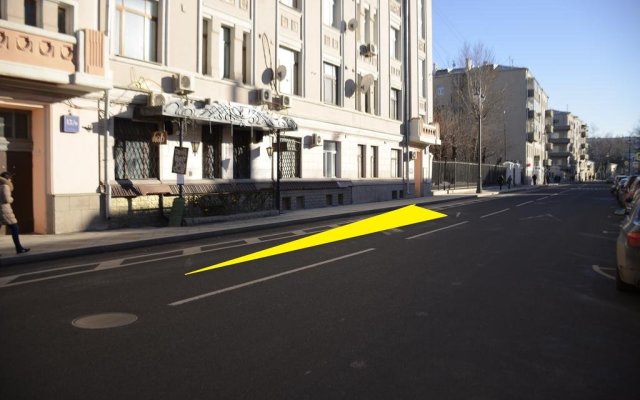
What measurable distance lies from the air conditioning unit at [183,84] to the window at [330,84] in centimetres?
1039

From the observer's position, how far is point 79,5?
14.8 m

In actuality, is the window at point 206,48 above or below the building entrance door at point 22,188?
above

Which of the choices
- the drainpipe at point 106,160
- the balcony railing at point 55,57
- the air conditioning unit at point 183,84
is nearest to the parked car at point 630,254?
the balcony railing at point 55,57

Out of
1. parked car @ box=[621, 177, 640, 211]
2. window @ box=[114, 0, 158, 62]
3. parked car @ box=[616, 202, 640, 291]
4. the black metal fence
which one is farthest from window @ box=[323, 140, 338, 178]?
parked car @ box=[616, 202, 640, 291]

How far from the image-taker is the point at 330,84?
90.0ft

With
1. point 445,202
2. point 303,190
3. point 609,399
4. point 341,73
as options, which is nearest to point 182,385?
point 609,399

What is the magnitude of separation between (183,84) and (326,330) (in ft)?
44.6

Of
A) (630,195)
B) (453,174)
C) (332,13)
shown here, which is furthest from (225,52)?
(453,174)

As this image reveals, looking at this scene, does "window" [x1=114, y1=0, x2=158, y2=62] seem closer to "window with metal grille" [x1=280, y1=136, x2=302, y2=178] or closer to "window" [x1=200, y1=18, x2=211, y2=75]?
"window" [x1=200, y1=18, x2=211, y2=75]

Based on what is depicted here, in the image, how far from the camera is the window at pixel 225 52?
20391 mm

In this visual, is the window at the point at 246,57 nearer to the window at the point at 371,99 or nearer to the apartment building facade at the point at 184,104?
the apartment building facade at the point at 184,104

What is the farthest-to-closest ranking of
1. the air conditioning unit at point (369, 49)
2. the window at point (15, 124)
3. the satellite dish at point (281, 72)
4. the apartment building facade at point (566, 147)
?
the apartment building facade at point (566, 147) < the air conditioning unit at point (369, 49) < the satellite dish at point (281, 72) < the window at point (15, 124)

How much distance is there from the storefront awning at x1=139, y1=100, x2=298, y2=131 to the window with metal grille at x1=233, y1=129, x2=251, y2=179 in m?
1.38
